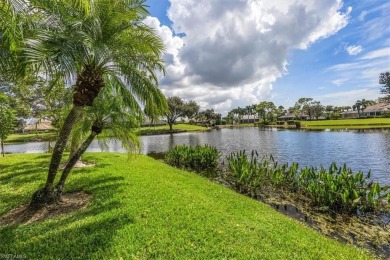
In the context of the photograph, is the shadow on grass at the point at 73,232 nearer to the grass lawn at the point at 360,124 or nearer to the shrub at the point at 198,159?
the shrub at the point at 198,159

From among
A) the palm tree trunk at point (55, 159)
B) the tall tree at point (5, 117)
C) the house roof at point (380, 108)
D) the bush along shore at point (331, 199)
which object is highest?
the house roof at point (380, 108)

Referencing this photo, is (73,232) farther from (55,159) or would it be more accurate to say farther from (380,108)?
(380,108)

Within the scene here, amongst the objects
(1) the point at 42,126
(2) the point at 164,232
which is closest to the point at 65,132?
(2) the point at 164,232

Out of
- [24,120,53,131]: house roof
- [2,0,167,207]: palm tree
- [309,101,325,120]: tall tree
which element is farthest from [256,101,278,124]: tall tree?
[2,0,167,207]: palm tree

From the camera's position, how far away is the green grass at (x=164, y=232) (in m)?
4.82

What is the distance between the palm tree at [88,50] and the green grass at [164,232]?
1887 millimetres

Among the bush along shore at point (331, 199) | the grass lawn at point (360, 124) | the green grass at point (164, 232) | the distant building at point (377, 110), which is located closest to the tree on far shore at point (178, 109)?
the grass lawn at point (360, 124)

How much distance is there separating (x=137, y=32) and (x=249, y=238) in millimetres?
7419

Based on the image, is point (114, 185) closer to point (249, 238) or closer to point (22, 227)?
point (22, 227)

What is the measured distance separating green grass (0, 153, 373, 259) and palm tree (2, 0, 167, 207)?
1887 mm

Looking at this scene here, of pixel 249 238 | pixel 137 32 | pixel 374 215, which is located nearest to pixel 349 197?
pixel 374 215

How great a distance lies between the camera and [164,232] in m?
5.55

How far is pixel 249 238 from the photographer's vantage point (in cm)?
549

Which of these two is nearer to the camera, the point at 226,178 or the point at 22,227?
the point at 22,227
